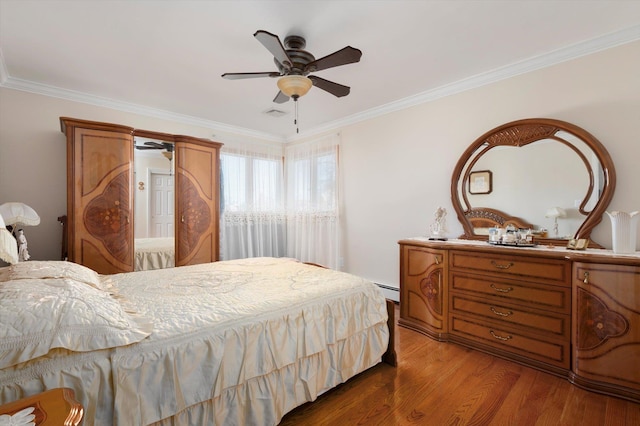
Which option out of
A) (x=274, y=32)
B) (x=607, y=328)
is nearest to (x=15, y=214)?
(x=274, y=32)

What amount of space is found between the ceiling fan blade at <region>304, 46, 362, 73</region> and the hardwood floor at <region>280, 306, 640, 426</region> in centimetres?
→ 227

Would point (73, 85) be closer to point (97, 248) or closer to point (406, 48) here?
point (97, 248)

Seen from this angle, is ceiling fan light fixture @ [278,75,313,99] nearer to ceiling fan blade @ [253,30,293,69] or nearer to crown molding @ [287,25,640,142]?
ceiling fan blade @ [253,30,293,69]

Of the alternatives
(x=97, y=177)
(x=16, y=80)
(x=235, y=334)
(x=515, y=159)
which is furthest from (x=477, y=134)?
(x=16, y=80)

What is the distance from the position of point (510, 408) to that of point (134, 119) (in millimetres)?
4672

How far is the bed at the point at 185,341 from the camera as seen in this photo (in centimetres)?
106

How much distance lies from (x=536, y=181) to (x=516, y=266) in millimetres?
888

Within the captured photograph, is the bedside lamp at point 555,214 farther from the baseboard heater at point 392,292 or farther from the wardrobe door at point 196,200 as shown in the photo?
the wardrobe door at point 196,200

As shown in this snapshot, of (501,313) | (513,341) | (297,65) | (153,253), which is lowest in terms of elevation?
(513,341)

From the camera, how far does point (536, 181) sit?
2.62 metres

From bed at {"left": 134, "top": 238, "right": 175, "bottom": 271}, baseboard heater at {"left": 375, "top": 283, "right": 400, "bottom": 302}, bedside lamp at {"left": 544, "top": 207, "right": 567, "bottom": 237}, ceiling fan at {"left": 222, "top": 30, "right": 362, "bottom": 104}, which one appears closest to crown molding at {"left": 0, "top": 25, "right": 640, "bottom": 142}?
bedside lamp at {"left": 544, "top": 207, "right": 567, "bottom": 237}

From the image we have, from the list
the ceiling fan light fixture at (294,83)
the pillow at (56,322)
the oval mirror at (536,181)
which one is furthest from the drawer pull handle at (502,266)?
the pillow at (56,322)

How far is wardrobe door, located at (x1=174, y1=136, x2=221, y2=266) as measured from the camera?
137 inches

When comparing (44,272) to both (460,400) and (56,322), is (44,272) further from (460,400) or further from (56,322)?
(460,400)
